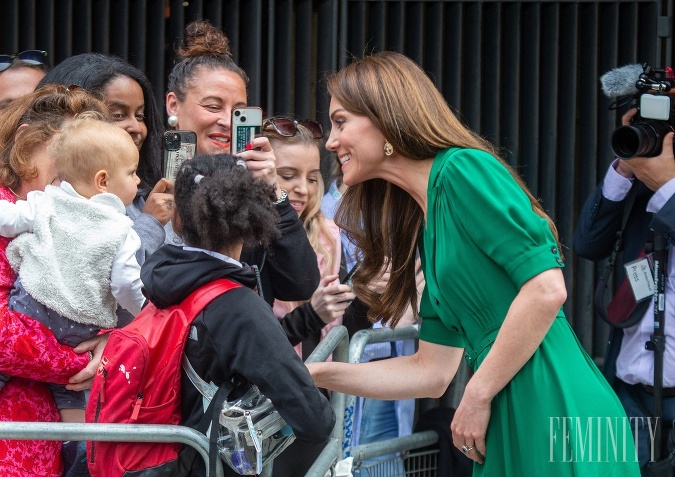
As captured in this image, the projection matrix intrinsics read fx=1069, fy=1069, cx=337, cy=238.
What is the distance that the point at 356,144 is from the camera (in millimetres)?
2799

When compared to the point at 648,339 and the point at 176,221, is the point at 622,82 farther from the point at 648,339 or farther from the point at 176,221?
the point at 176,221

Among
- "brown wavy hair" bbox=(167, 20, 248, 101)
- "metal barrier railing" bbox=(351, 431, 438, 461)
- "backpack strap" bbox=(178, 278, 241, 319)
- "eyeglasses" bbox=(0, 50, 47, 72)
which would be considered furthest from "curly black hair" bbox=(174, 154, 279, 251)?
"eyeglasses" bbox=(0, 50, 47, 72)

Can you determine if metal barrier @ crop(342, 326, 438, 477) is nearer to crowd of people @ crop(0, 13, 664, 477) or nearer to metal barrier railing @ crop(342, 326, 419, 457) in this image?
metal barrier railing @ crop(342, 326, 419, 457)

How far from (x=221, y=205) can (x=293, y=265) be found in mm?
805

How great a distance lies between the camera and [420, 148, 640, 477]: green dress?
8.27ft

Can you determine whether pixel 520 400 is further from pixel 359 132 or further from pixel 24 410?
pixel 24 410

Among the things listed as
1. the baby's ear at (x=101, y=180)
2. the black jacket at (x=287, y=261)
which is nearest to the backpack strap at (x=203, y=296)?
the baby's ear at (x=101, y=180)

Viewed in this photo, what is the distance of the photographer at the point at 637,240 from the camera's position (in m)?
4.31

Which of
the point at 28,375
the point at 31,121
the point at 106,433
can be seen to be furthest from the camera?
the point at 31,121

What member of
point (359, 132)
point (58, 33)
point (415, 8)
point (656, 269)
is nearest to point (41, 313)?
point (359, 132)

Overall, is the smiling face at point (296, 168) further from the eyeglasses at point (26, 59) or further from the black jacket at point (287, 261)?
the eyeglasses at point (26, 59)

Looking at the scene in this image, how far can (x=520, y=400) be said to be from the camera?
258 centimetres

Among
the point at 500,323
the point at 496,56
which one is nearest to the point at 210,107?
the point at 500,323

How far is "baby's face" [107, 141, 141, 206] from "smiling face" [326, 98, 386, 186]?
1.98ft
